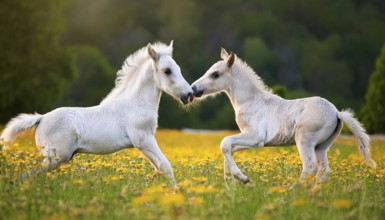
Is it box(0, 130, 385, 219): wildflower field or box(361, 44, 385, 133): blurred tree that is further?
box(361, 44, 385, 133): blurred tree

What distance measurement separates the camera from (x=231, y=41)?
71812 mm

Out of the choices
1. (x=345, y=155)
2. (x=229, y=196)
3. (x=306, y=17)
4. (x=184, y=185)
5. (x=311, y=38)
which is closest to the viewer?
(x=229, y=196)

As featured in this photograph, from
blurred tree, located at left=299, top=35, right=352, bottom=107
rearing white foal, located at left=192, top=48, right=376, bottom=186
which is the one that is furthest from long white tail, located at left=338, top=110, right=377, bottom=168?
blurred tree, located at left=299, top=35, right=352, bottom=107

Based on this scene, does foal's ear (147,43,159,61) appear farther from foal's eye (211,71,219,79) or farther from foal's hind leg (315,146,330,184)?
foal's hind leg (315,146,330,184)

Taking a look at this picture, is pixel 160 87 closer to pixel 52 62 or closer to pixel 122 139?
pixel 122 139

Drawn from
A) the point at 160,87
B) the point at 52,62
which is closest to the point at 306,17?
the point at 52,62

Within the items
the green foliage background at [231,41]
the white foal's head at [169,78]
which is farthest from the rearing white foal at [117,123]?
the green foliage background at [231,41]

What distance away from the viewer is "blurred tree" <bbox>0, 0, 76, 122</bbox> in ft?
105

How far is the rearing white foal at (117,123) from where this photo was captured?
929 cm

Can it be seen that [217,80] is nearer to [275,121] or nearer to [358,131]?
[275,121]

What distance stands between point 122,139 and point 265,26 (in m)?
63.4

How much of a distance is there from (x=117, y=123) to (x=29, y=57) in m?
24.0

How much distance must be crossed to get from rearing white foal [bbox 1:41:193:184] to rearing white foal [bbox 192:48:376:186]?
1.19 m

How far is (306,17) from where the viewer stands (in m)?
75.7
